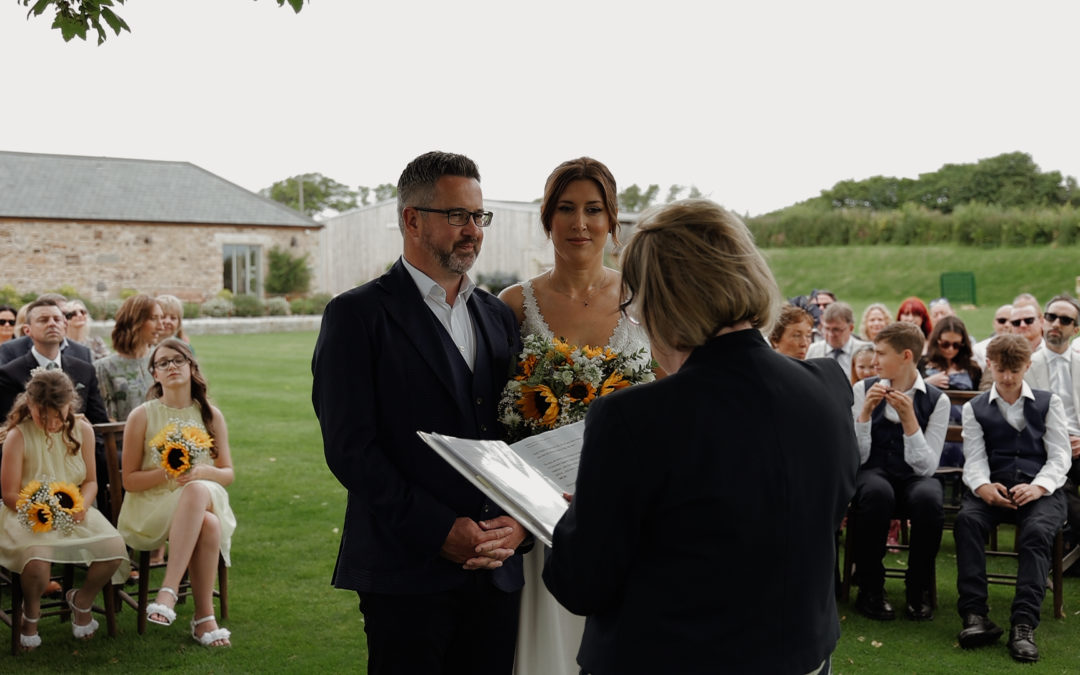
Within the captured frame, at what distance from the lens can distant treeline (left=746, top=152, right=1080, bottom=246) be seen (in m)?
37.6

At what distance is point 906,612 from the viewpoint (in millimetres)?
5930

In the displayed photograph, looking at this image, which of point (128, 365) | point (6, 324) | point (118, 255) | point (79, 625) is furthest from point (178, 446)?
point (118, 255)

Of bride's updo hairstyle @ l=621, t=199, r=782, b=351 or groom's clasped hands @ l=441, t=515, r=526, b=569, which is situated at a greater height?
bride's updo hairstyle @ l=621, t=199, r=782, b=351

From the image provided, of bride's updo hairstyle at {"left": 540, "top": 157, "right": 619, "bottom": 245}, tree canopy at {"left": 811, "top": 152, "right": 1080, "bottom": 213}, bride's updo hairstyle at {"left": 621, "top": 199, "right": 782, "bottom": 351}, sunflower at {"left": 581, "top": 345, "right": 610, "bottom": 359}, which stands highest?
tree canopy at {"left": 811, "top": 152, "right": 1080, "bottom": 213}

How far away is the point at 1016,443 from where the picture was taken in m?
6.00

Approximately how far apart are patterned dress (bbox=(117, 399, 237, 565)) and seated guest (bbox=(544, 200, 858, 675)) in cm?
421

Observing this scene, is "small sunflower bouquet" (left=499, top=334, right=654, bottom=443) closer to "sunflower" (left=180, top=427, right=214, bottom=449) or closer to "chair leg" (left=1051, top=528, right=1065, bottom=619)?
"sunflower" (left=180, top=427, right=214, bottom=449)

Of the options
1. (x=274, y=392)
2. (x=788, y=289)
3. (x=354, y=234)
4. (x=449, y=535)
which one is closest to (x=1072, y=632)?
(x=449, y=535)

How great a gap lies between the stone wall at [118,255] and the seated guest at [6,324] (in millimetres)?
25605

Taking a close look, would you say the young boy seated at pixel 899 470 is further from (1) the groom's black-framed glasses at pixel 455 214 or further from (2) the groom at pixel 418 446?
(1) the groom's black-framed glasses at pixel 455 214

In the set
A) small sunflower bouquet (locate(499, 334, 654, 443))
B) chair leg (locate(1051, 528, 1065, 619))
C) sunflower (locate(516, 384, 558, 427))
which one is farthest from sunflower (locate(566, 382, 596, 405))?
chair leg (locate(1051, 528, 1065, 619))

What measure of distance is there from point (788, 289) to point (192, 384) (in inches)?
1349

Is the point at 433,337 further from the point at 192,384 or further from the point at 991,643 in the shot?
the point at 991,643

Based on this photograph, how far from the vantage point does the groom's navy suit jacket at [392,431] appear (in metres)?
2.68
